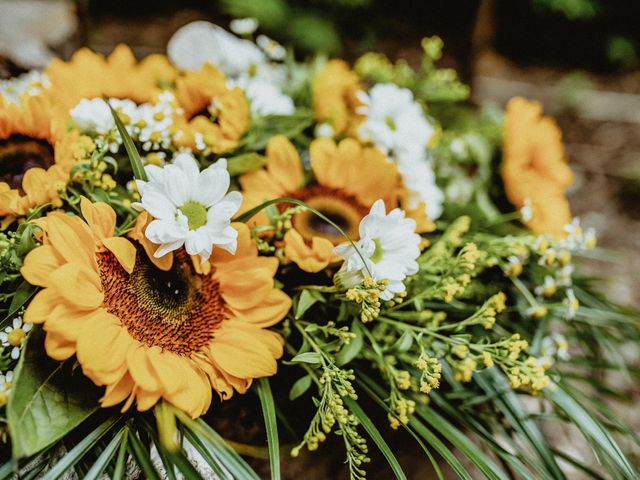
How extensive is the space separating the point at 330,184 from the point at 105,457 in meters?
0.48

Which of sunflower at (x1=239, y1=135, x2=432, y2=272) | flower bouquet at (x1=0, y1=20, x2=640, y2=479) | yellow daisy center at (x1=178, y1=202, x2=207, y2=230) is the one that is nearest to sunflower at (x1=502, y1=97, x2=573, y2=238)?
flower bouquet at (x1=0, y1=20, x2=640, y2=479)

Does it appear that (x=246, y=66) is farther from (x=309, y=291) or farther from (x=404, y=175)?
(x=309, y=291)

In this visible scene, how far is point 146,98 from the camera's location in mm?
857

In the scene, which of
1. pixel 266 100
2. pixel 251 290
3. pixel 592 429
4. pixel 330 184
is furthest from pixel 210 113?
pixel 592 429

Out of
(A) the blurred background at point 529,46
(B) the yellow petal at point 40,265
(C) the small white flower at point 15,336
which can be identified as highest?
(B) the yellow petal at point 40,265

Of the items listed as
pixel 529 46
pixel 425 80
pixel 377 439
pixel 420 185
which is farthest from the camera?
pixel 529 46

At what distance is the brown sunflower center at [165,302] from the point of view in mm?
607

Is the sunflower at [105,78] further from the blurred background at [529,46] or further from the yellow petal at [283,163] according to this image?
the blurred background at [529,46]

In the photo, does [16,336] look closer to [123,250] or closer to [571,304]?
[123,250]

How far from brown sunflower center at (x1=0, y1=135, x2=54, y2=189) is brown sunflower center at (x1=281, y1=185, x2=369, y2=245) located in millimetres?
340

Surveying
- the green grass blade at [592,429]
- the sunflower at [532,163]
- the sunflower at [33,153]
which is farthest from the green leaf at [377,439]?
the sunflower at [532,163]

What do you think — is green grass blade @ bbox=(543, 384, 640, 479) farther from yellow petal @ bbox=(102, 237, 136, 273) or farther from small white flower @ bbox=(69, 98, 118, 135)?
small white flower @ bbox=(69, 98, 118, 135)

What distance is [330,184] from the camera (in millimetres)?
849

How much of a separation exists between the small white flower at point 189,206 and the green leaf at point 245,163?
17cm
